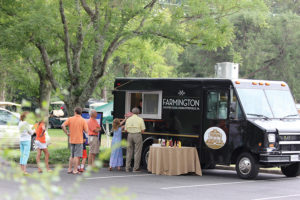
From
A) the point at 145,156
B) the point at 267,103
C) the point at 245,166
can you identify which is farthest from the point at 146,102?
the point at 245,166

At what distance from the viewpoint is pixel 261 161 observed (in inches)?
565

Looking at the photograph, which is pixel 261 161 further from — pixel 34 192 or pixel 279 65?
pixel 279 65

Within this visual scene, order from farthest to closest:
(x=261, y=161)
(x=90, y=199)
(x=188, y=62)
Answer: (x=188, y=62) < (x=261, y=161) < (x=90, y=199)

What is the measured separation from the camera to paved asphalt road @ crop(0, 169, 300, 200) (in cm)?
1144

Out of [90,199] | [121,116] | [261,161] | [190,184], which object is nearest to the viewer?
[90,199]

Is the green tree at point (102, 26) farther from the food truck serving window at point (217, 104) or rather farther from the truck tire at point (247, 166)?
the truck tire at point (247, 166)

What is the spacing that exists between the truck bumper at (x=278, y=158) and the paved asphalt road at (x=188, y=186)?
51 cm

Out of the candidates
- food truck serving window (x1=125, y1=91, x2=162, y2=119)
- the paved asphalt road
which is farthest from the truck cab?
food truck serving window (x1=125, y1=91, x2=162, y2=119)

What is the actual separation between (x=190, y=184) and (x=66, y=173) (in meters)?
3.48

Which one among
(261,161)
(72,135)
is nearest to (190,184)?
(261,161)

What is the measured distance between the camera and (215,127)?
1527 cm

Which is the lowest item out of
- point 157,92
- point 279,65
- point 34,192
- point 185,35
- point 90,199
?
point 90,199

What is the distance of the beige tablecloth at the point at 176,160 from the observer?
1537 cm

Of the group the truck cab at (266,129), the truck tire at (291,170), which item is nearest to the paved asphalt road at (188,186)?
the truck tire at (291,170)
